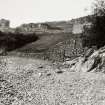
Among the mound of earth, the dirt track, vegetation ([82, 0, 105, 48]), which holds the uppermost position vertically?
vegetation ([82, 0, 105, 48])

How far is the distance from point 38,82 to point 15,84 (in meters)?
1.55

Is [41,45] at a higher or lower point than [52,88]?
higher

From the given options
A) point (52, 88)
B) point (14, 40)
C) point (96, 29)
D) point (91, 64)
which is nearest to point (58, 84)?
point (52, 88)

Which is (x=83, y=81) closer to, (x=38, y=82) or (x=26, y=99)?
(x=38, y=82)

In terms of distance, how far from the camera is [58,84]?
15688mm

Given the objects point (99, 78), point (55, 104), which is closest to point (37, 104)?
point (55, 104)

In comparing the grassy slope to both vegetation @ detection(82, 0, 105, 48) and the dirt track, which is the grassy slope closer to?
vegetation @ detection(82, 0, 105, 48)

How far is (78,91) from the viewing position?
14094 millimetres

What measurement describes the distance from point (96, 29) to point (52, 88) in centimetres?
1275

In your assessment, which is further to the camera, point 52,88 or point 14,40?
point 14,40

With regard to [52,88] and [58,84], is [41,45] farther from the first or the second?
[52,88]

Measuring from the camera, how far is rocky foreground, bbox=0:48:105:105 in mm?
12656

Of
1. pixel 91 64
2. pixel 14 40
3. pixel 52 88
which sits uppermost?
pixel 14 40

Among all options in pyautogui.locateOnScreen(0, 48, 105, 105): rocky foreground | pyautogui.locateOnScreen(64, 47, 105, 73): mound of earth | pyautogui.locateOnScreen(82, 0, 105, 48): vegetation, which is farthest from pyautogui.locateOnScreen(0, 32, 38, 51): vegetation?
pyautogui.locateOnScreen(64, 47, 105, 73): mound of earth
